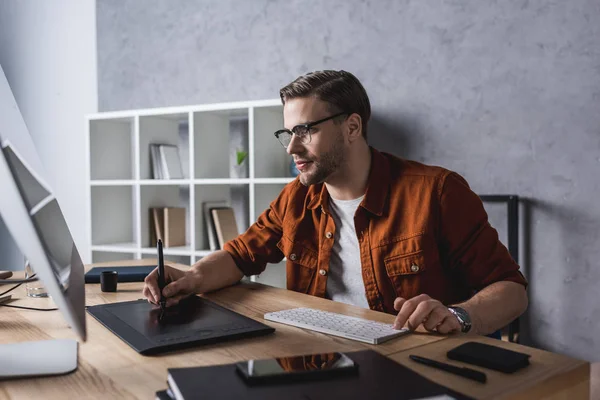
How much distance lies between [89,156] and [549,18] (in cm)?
272

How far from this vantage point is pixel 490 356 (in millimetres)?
918

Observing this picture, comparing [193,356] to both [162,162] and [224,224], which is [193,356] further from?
[162,162]

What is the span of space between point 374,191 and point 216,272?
0.54 metres

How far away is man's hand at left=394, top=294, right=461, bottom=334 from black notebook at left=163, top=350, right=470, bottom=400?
0.27m

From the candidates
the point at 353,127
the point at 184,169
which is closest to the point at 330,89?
the point at 353,127

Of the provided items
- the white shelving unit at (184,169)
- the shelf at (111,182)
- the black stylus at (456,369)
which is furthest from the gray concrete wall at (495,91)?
the black stylus at (456,369)

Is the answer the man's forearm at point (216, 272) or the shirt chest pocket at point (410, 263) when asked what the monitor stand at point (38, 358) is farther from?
the shirt chest pocket at point (410, 263)

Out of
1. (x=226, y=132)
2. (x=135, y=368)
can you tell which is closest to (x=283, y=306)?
(x=135, y=368)

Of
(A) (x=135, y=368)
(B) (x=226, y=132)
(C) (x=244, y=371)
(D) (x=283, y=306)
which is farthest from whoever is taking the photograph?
(B) (x=226, y=132)

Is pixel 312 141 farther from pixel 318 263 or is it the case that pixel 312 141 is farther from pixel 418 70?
pixel 418 70

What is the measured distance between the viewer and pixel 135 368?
938 mm

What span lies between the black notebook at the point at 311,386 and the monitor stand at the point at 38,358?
0.25m

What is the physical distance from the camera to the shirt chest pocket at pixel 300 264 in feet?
6.06

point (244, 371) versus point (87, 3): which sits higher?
point (87, 3)
